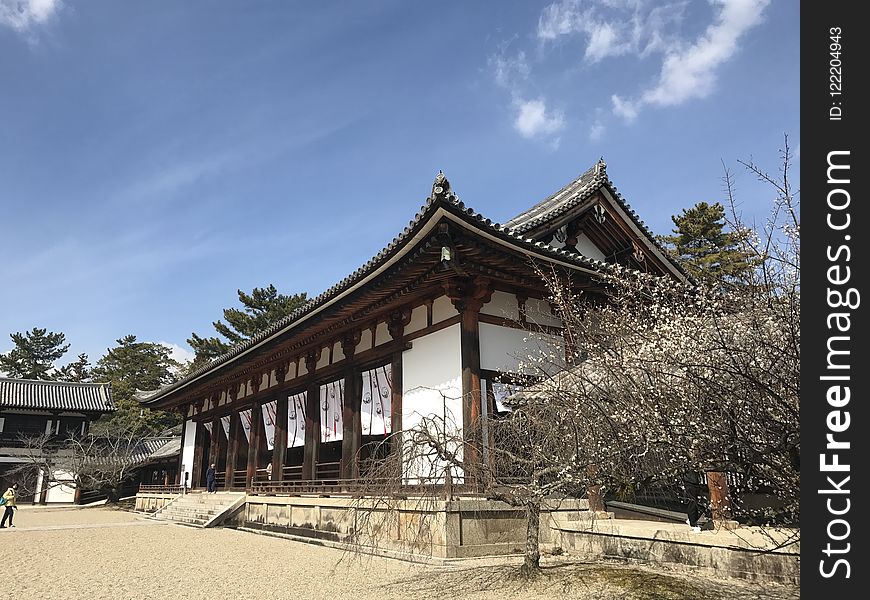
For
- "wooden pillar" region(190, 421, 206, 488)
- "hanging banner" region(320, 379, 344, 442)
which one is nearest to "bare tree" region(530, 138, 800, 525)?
"hanging banner" region(320, 379, 344, 442)

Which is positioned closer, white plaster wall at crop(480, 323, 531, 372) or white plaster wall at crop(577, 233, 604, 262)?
white plaster wall at crop(480, 323, 531, 372)

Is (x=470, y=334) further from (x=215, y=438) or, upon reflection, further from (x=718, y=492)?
(x=215, y=438)

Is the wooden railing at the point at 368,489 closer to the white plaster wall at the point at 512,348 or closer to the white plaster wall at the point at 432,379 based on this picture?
the white plaster wall at the point at 432,379

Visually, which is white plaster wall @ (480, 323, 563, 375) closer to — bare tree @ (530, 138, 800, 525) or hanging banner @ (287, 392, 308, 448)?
bare tree @ (530, 138, 800, 525)

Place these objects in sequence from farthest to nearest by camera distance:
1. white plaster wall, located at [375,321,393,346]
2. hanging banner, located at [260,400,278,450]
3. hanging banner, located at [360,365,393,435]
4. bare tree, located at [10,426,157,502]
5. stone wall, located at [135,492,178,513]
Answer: bare tree, located at [10,426,157,502], stone wall, located at [135,492,178,513], hanging banner, located at [260,400,278,450], white plaster wall, located at [375,321,393,346], hanging banner, located at [360,365,393,435]

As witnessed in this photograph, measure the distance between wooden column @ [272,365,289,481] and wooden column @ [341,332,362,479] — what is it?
11.5 ft

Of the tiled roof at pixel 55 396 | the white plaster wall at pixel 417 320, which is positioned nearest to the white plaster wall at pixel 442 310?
the white plaster wall at pixel 417 320

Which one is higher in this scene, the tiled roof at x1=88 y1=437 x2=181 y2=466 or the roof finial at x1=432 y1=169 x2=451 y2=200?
the roof finial at x1=432 y1=169 x2=451 y2=200

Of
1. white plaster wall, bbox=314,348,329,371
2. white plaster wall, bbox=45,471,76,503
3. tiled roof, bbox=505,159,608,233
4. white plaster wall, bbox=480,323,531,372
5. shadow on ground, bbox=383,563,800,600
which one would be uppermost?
tiled roof, bbox=505,159,608,233

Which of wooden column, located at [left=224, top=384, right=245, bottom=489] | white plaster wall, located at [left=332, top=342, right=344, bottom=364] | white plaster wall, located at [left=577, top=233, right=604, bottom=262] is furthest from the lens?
wooden column, located at [left=224, top=384, right=245, bottom=489]

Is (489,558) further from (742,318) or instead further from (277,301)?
(277,301)

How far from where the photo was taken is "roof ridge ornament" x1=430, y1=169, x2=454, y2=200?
901 centimetres

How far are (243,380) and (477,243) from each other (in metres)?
14.1
